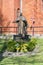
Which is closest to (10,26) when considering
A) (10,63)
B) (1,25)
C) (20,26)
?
(1,25)

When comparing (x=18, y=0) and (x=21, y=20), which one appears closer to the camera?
(x=21, y=20)

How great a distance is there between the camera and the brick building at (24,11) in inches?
1182

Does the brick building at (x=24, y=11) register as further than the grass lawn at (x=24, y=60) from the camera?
Yes

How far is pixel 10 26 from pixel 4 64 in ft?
60.0

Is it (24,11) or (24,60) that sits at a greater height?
(24,11)

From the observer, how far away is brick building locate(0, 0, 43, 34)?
1182 inches

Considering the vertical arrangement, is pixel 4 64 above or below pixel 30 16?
below

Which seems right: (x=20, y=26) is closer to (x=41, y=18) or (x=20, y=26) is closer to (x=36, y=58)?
(x=36, y=58)

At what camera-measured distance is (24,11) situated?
30.2 metres

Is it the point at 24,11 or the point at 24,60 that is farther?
the point at 24,11

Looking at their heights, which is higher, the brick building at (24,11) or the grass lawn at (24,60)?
the brick building at (24,11)

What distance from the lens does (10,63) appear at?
1185cm

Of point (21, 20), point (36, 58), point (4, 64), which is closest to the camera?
point (4, 64)

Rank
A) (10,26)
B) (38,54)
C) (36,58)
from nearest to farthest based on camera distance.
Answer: (36,58) < (38,54) < (10,26)
